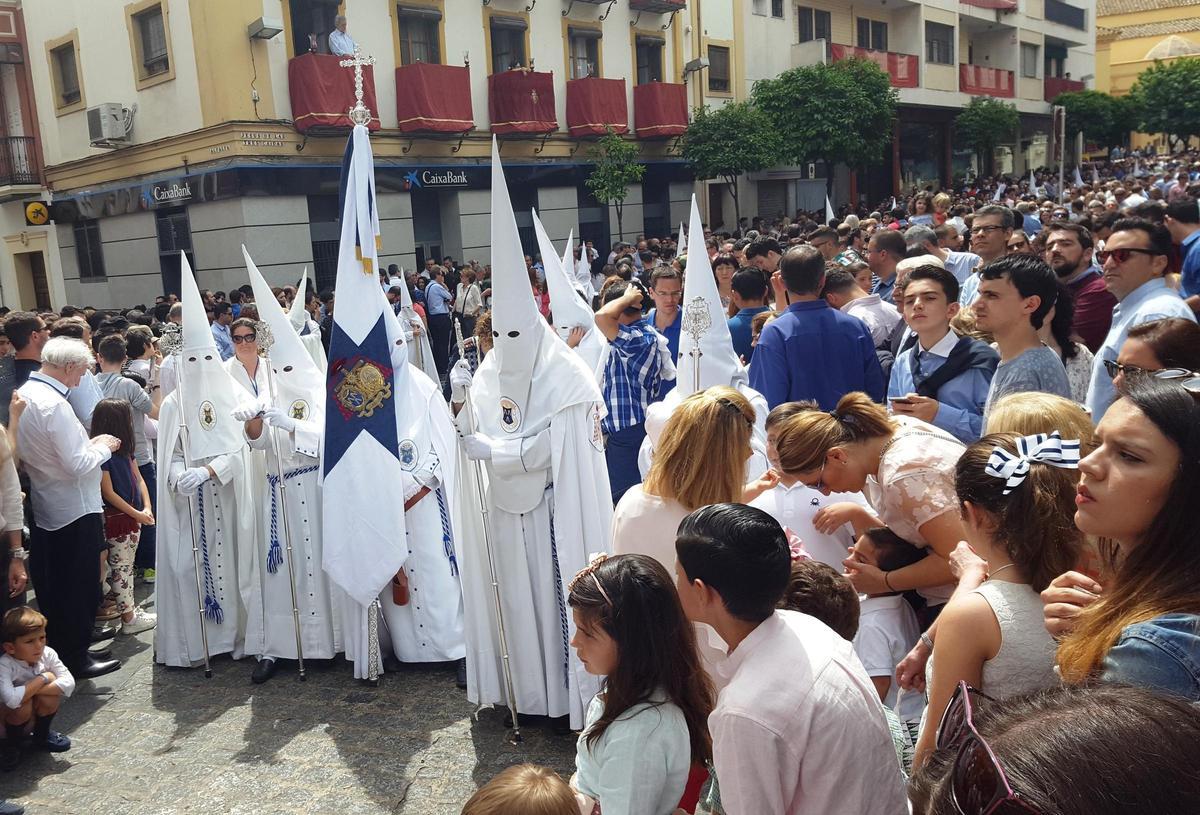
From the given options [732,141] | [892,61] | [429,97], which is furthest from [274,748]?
[892,61]

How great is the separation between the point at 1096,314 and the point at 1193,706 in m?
5.12

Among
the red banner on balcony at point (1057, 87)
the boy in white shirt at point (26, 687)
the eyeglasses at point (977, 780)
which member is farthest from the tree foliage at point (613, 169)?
the red banner on balcony at point (1057, 87)

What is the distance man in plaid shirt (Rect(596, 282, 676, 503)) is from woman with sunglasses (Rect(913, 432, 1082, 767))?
3683 millimetres

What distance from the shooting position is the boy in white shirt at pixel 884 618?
275cm

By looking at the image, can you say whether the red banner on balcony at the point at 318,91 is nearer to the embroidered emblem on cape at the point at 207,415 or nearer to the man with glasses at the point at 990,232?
the embroidered emblem on cape at the point at 207,415

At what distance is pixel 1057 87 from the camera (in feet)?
133

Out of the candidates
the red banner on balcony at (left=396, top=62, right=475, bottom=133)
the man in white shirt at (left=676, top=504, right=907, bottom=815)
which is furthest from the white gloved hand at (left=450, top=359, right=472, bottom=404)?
A: the red banner on balcony at (left=396, top=62, right=475, bottom=133)

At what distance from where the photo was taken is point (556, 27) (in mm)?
21656

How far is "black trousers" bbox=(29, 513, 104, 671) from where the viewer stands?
5.38 meters

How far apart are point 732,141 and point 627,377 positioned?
19.0m

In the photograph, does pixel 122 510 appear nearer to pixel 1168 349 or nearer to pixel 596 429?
pixel 596 429

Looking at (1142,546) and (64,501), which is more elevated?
(1142,546)

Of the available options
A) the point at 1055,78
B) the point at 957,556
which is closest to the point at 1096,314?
the point at 957,556

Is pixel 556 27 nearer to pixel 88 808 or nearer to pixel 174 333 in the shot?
pixel 174 333
